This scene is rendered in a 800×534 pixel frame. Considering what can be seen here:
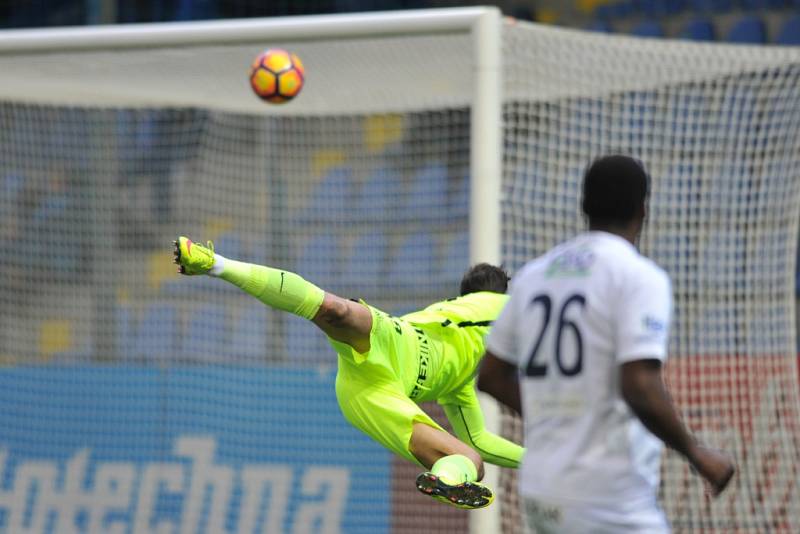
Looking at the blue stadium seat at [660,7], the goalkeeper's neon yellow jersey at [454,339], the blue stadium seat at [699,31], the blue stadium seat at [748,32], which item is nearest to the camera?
the goalkeeper's neon yellow jersey at [454,339]

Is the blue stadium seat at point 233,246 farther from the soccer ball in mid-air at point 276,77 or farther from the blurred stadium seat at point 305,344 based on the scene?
the soccer ball in mid-air at point 276,77

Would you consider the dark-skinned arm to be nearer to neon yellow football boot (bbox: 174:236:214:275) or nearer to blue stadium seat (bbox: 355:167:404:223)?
neon yellow football boot (bbox: 174:236:214:275)

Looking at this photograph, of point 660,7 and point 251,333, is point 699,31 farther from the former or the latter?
point 251,333

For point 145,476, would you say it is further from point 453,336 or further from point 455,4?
point 455,4

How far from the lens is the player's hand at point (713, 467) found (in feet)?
9.80

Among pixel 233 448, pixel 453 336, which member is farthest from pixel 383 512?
pixel 453 336

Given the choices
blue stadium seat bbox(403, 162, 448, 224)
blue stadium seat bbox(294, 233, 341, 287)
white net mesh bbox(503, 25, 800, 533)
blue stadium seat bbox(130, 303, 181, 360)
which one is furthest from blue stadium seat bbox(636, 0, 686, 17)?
blue stadium seat bbox(130, 303, 181, 360)

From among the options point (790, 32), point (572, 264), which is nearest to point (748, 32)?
point (790, 32)

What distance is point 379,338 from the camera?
216 inches

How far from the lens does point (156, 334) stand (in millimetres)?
10141

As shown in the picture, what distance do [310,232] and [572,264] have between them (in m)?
6.76

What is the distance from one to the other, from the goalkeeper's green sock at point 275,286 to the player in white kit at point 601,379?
221 cm

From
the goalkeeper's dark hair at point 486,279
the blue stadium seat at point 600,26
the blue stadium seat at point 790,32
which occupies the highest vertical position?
the blue stadium seat at point 600,26

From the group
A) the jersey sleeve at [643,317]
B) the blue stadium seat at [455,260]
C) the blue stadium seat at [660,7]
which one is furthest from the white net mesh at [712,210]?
the jersey sleeve at [643,317]
